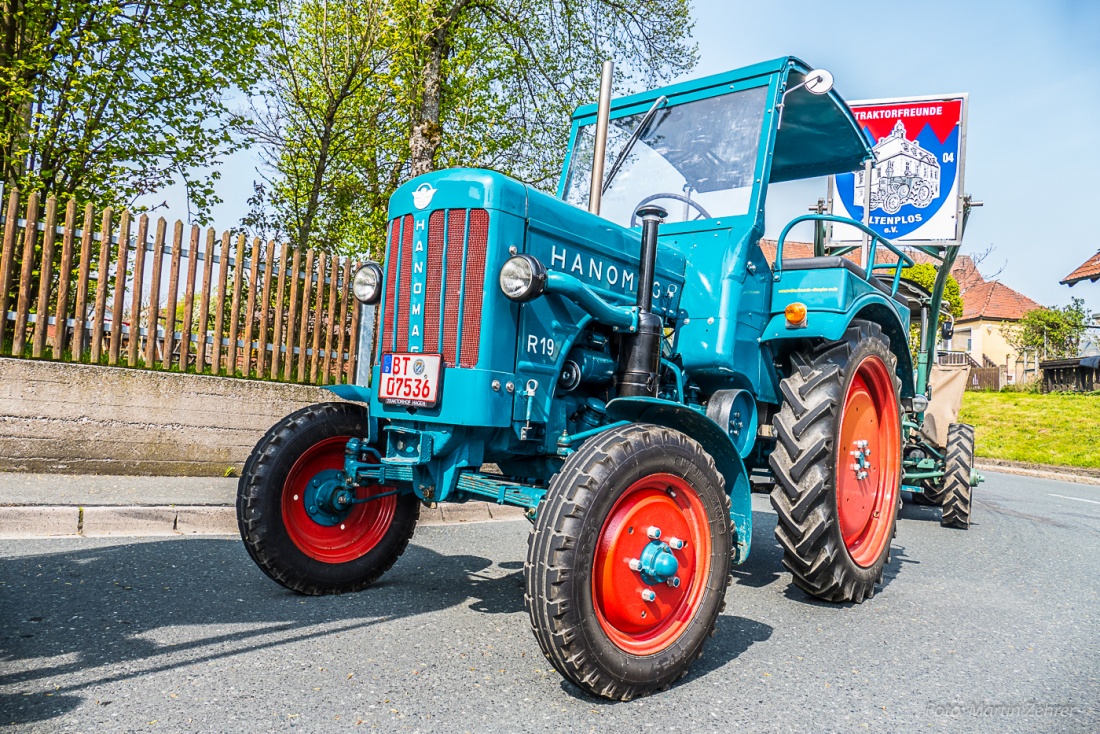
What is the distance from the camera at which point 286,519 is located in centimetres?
379

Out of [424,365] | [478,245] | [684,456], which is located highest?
[478,245]

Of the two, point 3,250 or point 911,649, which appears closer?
point 911,649

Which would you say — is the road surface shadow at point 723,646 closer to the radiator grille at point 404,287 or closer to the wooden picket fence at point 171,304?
the radiator grille at point 404,287

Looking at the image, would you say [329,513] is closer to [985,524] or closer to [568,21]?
[985,524]

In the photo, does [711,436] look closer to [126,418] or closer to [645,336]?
[645,336]

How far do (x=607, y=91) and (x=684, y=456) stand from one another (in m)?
1.84

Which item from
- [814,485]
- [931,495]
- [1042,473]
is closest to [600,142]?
[814,485]

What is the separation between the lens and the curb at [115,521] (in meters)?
4.80

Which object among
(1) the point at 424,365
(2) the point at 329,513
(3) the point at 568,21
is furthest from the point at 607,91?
(3) the point at 568,21

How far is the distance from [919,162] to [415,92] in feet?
27.0

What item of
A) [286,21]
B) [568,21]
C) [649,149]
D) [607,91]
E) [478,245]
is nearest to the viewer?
[478,245]

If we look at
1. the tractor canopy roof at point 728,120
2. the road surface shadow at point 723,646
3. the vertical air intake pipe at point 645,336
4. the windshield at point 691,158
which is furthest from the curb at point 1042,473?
the vertical air intake pipe at point 645,336

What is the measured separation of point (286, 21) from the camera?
36.3ft

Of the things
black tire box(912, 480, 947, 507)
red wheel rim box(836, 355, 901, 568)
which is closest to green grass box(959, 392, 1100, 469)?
black tire box(912, 480, 947, 507)
